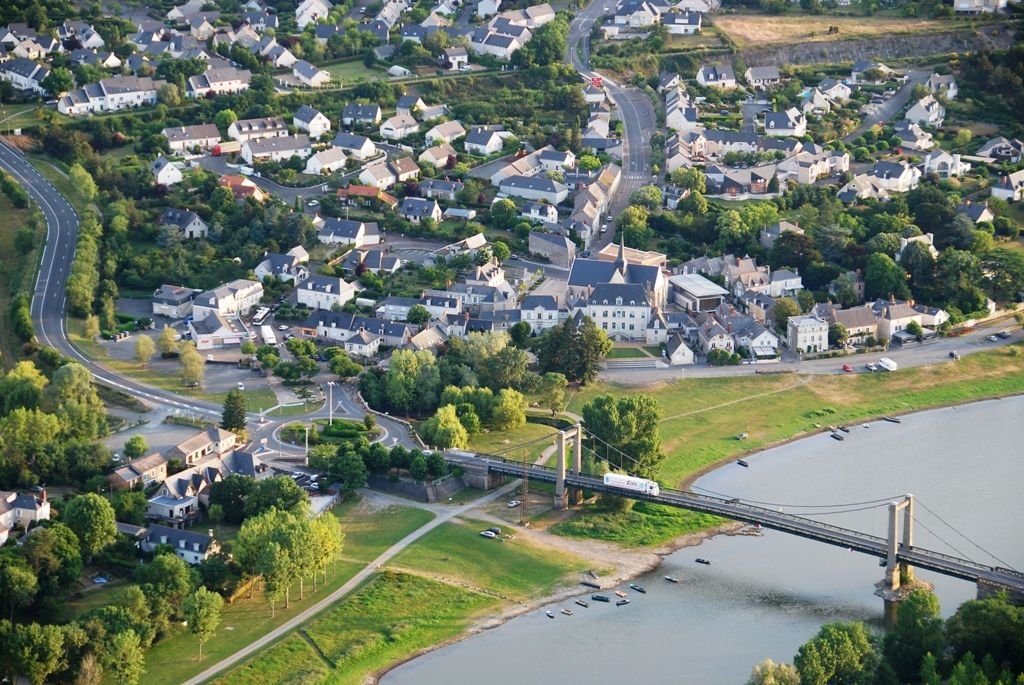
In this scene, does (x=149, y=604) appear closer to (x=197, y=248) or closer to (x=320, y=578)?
(x=320, y=578)

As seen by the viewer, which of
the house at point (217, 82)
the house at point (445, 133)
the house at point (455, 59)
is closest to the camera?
the house at point (445, 133)

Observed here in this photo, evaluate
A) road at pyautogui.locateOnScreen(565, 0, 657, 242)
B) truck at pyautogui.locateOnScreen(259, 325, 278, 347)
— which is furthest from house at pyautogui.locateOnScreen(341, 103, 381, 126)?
truck at pyautogui.locateOnScreen(259, 325, 278, 347)

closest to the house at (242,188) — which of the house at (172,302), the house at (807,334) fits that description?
the house at (172,302)

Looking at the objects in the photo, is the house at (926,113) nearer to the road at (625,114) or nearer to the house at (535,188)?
the road at (625,114)

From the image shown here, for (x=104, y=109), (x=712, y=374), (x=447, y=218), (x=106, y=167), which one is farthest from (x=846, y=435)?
(x=104, y=109)

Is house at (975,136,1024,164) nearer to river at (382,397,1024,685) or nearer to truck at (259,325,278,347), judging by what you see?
river at (382,397,1024,685)

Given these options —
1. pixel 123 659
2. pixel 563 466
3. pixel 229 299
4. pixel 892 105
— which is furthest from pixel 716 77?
pixel 123 659

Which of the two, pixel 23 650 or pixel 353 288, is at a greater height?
pixel 353 288
